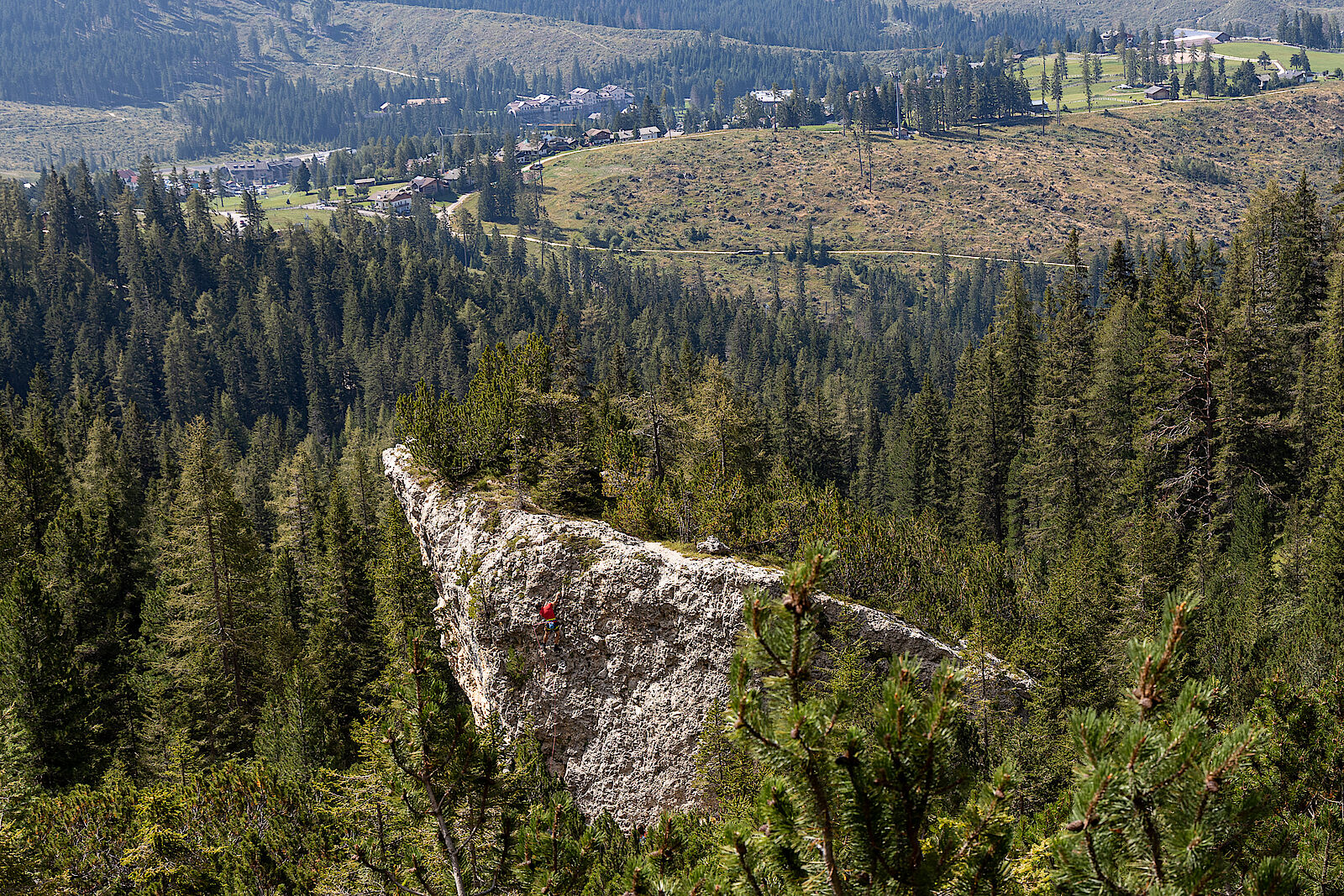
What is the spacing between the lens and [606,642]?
35.4m

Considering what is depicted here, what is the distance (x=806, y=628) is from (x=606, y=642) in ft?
92.8

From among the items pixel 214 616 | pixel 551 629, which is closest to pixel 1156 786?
pixel 551 629

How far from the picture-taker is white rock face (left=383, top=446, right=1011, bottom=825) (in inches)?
1336

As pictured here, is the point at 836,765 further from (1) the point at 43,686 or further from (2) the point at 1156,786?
(1) the point at 43,686

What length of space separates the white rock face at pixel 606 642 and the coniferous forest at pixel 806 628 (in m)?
1.94

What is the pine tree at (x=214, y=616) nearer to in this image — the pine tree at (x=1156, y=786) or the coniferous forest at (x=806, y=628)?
the coniferous forest at (x=806, y=628)

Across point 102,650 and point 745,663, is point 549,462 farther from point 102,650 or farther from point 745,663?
point 745,663

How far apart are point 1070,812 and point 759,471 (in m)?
56.8

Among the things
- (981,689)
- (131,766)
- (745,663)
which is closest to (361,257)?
(131,766)

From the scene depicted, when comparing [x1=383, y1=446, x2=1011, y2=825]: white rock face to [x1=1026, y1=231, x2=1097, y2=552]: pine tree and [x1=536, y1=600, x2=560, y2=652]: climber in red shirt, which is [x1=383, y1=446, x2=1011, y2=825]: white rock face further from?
[x1=1026, y1=231, x2=1097, y2=552]: pine tree

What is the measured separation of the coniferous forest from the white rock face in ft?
6.36

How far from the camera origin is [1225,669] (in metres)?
31.7

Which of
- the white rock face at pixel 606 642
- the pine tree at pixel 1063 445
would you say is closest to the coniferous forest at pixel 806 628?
the pine tree at pixel 1063 445

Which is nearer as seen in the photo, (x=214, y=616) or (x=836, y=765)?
(x=836, y=765)
